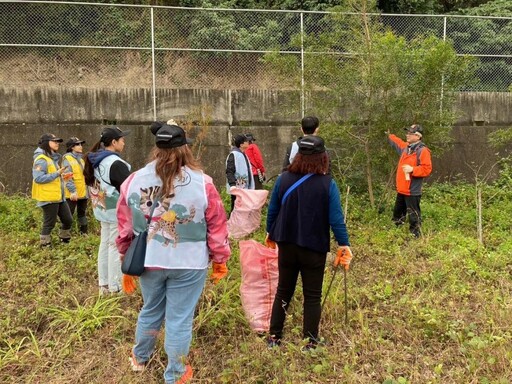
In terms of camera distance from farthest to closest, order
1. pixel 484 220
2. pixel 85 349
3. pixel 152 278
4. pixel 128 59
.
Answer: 1. pixel 128 59
2. pixel 484 220
3. pixel 85 349
4. pixel 152 278

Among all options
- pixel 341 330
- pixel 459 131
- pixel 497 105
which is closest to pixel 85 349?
pixel 341 330

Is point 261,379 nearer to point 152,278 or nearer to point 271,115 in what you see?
point 152,278

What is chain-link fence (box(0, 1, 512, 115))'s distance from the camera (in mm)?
8547

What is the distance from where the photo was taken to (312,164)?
132 inches

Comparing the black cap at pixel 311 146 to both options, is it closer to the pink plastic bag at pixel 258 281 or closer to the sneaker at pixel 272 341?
the pink plastic bag at pixel 258 281

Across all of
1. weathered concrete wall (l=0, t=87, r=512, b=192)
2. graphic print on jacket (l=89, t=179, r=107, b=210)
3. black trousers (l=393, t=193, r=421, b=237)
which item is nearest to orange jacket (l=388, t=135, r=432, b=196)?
black trousers (l=393, t=193, r=421, b=237)

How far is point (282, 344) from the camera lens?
Answer: 362cm

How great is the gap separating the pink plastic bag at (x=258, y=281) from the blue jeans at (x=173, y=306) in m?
0.83

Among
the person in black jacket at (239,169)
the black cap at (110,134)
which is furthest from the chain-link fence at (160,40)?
the black cap at (110,134)

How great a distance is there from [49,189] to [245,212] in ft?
8.69

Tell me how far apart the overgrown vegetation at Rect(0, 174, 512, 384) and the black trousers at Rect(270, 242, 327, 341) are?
0.17m

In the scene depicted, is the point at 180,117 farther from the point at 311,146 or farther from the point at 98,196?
the point at 311,146

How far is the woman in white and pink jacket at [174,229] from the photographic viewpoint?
2799 millimetres

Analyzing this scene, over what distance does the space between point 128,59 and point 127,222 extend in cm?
676
